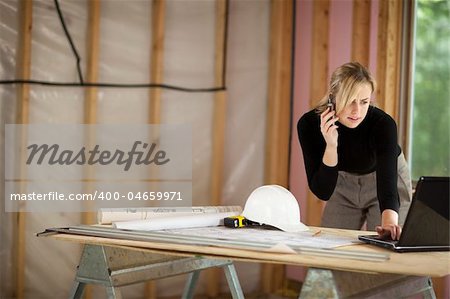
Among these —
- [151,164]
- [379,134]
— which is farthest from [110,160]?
[379,134]

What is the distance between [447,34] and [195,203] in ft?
5.90

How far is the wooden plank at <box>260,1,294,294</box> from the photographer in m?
4.49

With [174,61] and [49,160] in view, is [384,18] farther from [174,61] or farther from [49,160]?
Result: [49,160]

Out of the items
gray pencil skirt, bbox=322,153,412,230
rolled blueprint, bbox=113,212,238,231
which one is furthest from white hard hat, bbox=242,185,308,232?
gray pencil skirt, bbox=322,153,412,230

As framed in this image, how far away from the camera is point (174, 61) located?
429 centimetres

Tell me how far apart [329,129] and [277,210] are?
1.29 ft

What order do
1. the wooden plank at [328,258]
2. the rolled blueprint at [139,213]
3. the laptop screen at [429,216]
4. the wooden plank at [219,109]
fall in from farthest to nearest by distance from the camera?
Answer: 1. the wooden plank at [219,109]
2. the rolled blueprint at [139,213]
3. the laptop screen at [429,216]
4. the wooden plank at [328,258]

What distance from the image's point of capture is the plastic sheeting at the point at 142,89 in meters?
3.91

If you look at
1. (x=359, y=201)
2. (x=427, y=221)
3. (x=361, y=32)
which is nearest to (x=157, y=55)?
(x=361, y=32)

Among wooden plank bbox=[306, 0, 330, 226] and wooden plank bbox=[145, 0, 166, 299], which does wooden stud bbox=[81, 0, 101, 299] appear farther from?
wooden plank bbox=[306, 0, 330, 226]

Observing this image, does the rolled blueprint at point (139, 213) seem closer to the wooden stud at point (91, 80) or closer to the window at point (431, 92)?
the wooden stud at point (91, 80)

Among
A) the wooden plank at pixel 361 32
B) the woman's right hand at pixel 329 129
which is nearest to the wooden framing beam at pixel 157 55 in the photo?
the wooden plank at pixel 361 32

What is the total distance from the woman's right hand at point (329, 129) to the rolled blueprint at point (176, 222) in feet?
1.39

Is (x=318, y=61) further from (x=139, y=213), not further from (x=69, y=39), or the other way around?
(x=139, y=213)
